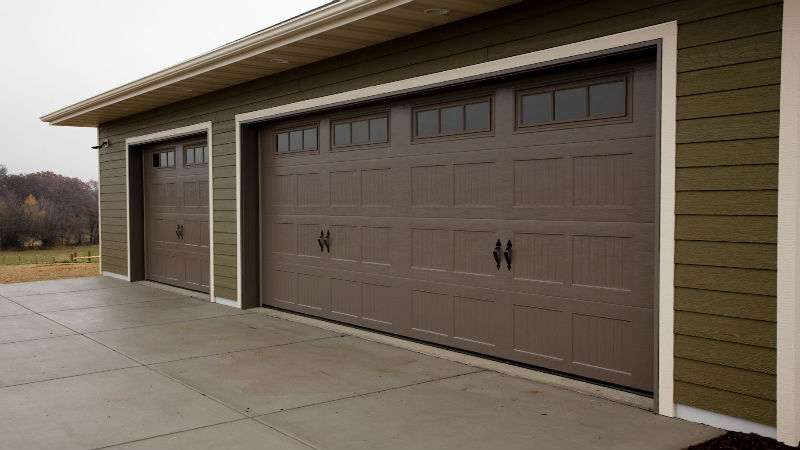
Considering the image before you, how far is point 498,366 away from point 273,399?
1781mm

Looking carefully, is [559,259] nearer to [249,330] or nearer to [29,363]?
[249,330]

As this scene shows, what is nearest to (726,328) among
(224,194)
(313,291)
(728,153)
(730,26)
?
(728,153)

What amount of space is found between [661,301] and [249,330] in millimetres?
4118

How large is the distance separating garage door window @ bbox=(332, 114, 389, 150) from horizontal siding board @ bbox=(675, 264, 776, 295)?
3091 mm

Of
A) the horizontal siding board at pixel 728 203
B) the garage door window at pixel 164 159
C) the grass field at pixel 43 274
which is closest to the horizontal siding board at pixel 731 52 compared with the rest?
the horizontal siding board at pixel 728 203

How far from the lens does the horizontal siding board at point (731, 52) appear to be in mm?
3367

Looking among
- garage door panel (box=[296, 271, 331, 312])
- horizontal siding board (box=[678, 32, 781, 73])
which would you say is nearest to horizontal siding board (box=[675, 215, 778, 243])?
horizontal siding board (box=[678, 32, 781, 73])

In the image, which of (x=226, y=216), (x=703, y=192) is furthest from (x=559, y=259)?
(x=226, y=216)

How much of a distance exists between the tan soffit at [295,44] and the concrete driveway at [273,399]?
9.07 ft

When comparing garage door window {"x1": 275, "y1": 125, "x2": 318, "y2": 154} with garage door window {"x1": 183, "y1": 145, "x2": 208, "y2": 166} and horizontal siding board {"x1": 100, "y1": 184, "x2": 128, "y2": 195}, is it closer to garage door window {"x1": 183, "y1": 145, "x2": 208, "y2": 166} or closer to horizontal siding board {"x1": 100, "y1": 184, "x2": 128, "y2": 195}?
garage door window {"x1": 183, "y1": 145, "x2": 208, "y2": 166}

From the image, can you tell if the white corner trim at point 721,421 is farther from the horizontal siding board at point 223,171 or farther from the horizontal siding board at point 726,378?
the horizontal siding board at point 223,171

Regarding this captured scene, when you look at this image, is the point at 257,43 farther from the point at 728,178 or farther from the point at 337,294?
the point at 728,178

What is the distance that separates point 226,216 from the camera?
813cm

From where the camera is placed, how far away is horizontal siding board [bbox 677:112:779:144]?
11.1 feet
